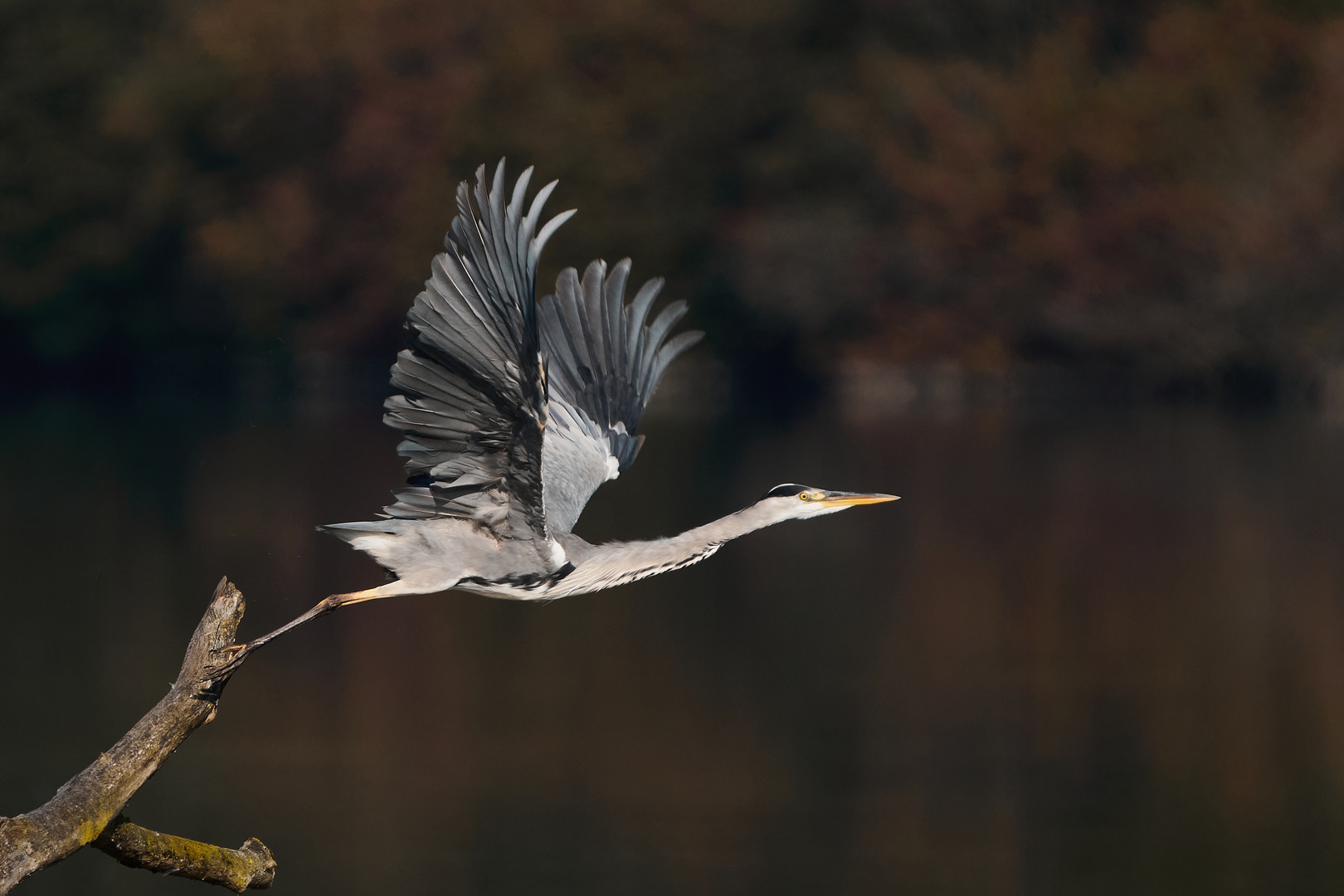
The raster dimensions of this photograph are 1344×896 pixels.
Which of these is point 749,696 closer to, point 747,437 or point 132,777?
point 132,777

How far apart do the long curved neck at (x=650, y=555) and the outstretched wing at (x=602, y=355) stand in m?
1.28

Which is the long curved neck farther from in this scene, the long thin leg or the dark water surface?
the dark water surface

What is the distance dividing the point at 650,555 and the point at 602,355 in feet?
5.95

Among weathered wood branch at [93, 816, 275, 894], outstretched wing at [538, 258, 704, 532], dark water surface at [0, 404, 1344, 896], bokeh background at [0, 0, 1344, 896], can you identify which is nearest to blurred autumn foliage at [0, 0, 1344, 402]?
bokeh background at [0, 0, 1344, 896]

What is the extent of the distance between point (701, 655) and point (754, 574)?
4707mm

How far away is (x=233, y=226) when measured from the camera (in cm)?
4644

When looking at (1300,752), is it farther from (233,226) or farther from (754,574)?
(233,226)

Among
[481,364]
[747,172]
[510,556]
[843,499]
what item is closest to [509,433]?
[481,364]

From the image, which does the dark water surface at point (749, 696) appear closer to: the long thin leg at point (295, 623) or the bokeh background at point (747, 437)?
the bokeh background at point (747, 437)

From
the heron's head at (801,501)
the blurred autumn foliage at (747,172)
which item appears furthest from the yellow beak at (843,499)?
the blurred autumn foliage at (747,172)

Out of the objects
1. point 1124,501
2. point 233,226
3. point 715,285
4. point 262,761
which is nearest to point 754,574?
point 1124,501

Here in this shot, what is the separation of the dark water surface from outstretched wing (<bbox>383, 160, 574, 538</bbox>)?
596cm

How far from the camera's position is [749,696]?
16906mm

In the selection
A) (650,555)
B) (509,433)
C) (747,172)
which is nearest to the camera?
(509,433)
